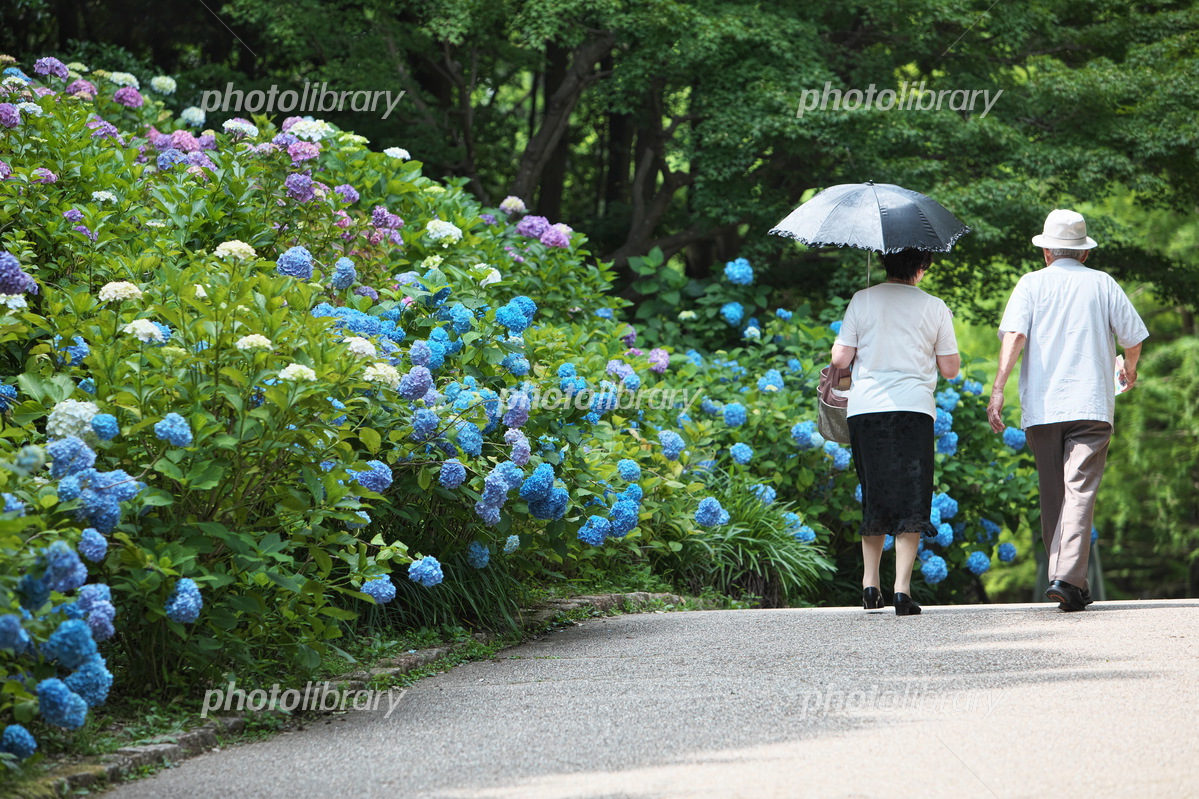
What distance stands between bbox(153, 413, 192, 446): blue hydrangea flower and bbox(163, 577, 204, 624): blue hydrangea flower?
0.39 meters

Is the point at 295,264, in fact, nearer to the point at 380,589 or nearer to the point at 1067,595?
the point at 380,589

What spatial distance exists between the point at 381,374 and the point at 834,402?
2461 mm

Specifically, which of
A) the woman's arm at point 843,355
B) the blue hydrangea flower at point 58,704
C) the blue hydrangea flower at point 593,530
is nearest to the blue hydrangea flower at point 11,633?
the blue hydrangea flower at point 58,704

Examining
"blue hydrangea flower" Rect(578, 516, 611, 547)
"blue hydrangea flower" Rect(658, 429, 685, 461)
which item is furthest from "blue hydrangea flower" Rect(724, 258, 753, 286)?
"blue hydrangea flower" Rect(578, 516, 611, 547)

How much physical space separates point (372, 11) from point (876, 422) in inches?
290

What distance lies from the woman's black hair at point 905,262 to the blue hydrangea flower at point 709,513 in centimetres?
172

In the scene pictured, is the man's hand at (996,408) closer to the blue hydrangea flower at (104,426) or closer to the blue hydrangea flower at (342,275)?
the blue hydrangea flower at (342,275)

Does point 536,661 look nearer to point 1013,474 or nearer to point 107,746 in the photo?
point 107,746

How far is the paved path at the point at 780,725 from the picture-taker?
2.99 metres

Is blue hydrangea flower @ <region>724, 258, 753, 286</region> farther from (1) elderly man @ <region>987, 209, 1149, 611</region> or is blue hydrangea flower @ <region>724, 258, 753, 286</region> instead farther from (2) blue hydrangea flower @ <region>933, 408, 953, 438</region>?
(1) elderly man @ <region>987, 209, 1149, 611</region>

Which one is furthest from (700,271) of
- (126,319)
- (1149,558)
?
(1149,558)

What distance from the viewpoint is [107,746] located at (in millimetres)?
3289

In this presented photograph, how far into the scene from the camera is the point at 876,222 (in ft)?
17.4

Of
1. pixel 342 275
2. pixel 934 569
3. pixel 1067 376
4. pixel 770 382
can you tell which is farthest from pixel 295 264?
pixel 934 569
